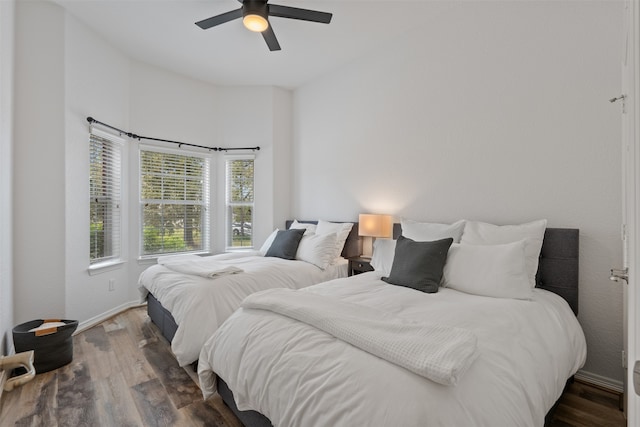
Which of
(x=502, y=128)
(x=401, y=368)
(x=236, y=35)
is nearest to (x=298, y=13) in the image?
(x=236, y=35)

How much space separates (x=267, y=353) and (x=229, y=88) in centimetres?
439

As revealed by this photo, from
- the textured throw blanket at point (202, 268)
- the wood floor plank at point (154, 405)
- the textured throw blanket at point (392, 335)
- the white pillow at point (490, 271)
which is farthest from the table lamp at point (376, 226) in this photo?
the wood floor plank at point (154, 405)

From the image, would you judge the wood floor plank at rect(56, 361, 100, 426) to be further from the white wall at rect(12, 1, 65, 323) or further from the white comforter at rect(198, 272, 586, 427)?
the white wall at rect(12, 1, 65, 323)

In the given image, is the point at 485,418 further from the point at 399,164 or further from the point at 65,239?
the point at 65,239

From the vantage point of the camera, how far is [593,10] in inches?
84.9

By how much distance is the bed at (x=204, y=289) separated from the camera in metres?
2.24

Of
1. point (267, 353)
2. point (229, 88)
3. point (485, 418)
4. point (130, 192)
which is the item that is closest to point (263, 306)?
point (267, 353)

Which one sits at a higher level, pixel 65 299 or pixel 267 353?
pixel 267 353

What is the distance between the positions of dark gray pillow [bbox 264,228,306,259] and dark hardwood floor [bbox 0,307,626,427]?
4.68ft

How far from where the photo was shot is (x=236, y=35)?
329cm

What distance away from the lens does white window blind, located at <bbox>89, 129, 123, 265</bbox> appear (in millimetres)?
3432

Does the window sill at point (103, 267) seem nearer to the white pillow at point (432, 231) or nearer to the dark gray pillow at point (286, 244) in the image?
the dark gray pillow at point (286, 244)

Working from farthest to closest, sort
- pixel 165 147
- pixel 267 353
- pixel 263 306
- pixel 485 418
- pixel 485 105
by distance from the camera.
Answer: pixel 165 147, pixel 485 105, pixel 263 306, pixel 267 353, pixel 485 418

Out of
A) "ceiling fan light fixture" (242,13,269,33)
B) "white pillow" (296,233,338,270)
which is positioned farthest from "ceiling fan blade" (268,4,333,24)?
"white pillow" (296,233,338,270)
